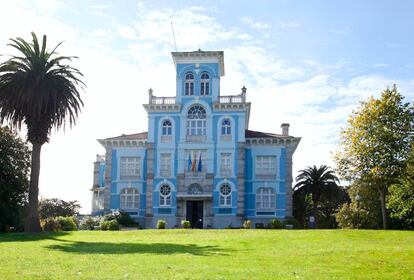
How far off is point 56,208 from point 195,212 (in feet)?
92.1

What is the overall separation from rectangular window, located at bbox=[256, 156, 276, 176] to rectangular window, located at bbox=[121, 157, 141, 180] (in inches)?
462

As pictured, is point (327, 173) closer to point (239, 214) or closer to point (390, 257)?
point (239, 214)

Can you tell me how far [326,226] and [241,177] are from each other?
2178 centimetres

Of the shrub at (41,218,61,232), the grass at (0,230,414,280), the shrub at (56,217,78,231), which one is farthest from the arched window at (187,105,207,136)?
the grass at (0,230,414,280)

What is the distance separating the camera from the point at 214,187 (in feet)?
187

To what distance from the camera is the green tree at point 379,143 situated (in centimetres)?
4272

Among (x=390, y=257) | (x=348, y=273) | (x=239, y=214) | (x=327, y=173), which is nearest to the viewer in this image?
(x=348, y=273)

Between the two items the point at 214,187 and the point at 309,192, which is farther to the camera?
the point at 309,192

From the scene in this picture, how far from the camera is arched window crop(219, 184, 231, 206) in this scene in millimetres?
56688

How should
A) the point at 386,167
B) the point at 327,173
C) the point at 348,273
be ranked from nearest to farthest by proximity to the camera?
the point at 348,273, the point at 386,167, the point at 327,173

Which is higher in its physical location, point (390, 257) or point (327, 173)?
point (327, 173)

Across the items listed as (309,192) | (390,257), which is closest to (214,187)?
(309,192)

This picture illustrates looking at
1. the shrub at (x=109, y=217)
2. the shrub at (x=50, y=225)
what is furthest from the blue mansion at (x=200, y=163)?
the shrub at (x=50, y=225)

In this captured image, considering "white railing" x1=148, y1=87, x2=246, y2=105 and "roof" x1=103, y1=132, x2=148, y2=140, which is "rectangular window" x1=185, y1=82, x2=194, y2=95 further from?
"roof" x1=103, y1=132, x2=148, y2=140
